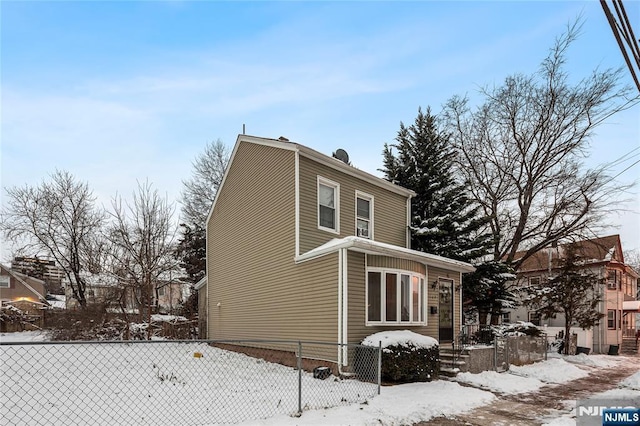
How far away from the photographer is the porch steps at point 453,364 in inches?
433

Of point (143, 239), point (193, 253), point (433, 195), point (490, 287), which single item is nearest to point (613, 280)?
point (490, 287)

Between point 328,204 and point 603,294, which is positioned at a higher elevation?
point 328,204

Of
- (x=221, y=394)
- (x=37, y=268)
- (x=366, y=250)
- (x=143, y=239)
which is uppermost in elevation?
(x=143, y=239)

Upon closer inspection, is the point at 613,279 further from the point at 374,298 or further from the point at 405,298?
the point at 374,298

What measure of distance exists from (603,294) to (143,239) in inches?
1083

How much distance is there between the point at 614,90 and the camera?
1742 centimetres

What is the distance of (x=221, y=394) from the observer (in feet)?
24.6

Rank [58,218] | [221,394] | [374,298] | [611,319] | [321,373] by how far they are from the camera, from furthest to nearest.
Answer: [611,319] → [58,218] → [374,298] → [321,373] → [221,394]

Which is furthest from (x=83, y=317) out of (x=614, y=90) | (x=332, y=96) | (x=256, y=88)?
(x=614, y=90)

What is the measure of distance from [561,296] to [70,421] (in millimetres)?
20010

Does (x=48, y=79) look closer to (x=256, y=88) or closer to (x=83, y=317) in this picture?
(x=256, y=88)

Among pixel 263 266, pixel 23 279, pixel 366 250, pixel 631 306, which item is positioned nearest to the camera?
pixel 366 250

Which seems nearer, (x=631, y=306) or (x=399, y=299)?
(x=399, y=299)

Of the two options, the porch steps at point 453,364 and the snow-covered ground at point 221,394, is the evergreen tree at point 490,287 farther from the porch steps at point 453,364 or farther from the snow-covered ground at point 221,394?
the porch steps at point 453,364
